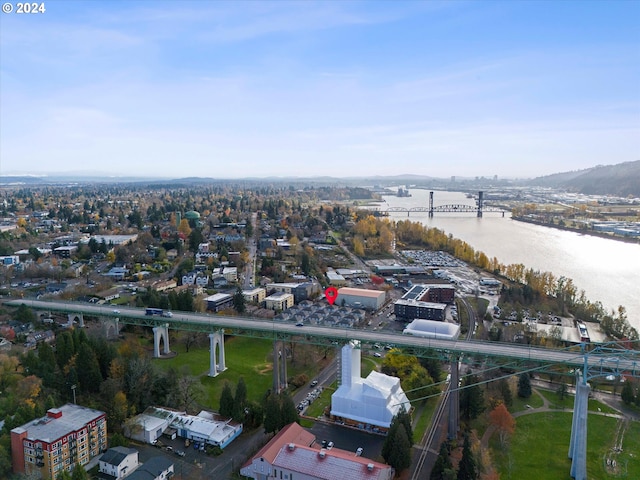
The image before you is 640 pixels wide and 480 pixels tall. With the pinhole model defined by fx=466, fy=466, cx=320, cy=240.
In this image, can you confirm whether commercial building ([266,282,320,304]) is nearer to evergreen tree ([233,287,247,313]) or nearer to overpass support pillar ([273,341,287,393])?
evergreen tree ([233,287,247,313])

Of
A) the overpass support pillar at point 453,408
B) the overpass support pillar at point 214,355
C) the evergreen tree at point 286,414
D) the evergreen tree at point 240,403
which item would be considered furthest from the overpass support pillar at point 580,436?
the overpass support pillar at point 214,355

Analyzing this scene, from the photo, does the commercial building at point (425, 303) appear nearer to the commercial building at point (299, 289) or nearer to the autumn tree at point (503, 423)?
the commercial building at point (299, 289)

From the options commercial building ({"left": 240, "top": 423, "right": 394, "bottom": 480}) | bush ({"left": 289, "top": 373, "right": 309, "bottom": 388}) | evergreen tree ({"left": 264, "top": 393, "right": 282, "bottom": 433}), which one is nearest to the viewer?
commercial building ({"left": 240, "top": 423, "right": 394, "bottom": 480})

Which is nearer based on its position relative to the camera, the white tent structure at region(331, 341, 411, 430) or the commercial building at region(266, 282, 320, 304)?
the white tent structure at region(331, 341, 411, 430)

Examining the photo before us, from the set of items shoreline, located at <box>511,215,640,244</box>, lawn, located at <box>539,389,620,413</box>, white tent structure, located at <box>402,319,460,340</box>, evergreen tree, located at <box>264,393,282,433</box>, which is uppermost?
shoreline, located at <box>511,215,640,244</box>

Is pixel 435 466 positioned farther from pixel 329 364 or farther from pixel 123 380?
pixel 123 380

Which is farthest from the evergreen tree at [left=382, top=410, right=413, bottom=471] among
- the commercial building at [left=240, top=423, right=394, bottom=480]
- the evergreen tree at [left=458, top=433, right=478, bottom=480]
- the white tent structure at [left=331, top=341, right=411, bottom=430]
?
the white tent structure at [left=331, top=341, right=411, bottom=430]
